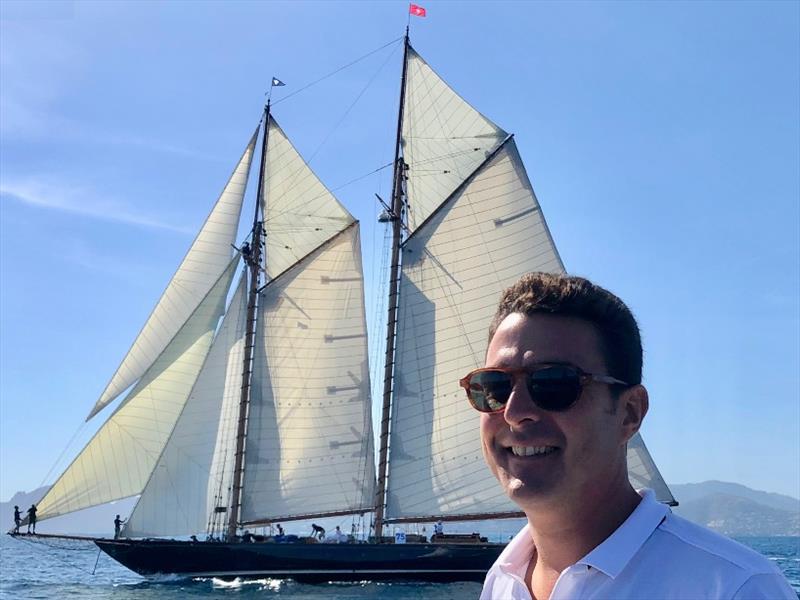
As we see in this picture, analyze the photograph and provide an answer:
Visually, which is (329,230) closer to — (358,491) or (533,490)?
(358,491)

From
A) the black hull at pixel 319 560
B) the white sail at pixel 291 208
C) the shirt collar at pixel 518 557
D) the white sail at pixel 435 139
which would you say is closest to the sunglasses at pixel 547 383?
the shirt collar at pixel 518 557

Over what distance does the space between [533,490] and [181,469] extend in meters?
38.5

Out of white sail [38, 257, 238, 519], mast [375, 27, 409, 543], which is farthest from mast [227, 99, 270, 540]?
mast [375, 27, 409, 543]

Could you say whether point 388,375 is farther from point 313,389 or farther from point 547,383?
point 547,383

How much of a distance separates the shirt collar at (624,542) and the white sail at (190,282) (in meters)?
37.6

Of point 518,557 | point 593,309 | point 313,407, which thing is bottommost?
point 518,557

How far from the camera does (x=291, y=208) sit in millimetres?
44969

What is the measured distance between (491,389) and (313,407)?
3773cm

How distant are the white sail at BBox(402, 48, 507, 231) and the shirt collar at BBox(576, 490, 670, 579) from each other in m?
37.1

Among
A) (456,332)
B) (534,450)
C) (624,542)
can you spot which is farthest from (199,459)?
(624,542)

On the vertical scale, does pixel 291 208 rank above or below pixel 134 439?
above

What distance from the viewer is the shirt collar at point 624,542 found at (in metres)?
2.24

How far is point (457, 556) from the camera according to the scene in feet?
121

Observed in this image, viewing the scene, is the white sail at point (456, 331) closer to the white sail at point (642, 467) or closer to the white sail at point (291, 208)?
the white sail at point (642, 467)
